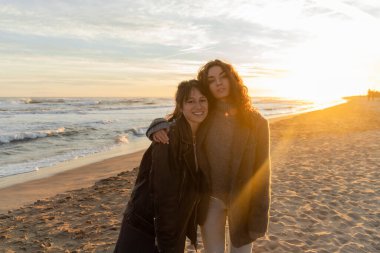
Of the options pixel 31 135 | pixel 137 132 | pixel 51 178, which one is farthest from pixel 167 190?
pixel 137 132

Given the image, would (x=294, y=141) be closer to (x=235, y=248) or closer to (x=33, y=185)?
(x=33, y=185)

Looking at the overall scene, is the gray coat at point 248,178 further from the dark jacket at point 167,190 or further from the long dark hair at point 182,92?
the dark jacket at point 167,190

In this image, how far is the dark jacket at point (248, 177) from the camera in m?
2.99

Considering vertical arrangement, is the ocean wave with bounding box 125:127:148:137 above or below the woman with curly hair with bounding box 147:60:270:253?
below

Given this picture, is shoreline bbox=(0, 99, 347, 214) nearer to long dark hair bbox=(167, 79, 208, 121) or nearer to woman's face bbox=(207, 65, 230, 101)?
long dark hair bbox=(167, 79, 208, 121)

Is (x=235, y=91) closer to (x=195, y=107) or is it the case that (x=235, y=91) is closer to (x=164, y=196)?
(x=195, y=107)

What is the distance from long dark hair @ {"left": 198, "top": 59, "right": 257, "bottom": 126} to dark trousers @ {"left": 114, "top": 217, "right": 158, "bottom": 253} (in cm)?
122

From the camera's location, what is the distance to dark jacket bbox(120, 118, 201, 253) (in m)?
2.41

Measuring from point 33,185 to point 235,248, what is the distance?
7.98 metres

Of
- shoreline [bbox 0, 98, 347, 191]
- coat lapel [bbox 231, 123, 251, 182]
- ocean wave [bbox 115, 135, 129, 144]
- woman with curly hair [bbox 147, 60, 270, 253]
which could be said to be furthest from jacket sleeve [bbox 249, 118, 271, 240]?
ocean wave [bbox 115, 135, 129, 144]

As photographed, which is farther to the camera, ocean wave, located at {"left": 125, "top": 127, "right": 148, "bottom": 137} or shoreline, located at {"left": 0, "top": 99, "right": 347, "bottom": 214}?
ocean wave, located at {"left": 125, "top": 127, "right": 148, "bottom": 137}

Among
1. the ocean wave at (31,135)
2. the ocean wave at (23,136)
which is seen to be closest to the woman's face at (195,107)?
the ocean wave at (31,135)

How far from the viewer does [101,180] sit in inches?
393

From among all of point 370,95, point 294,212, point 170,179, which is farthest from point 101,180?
point 370,95
